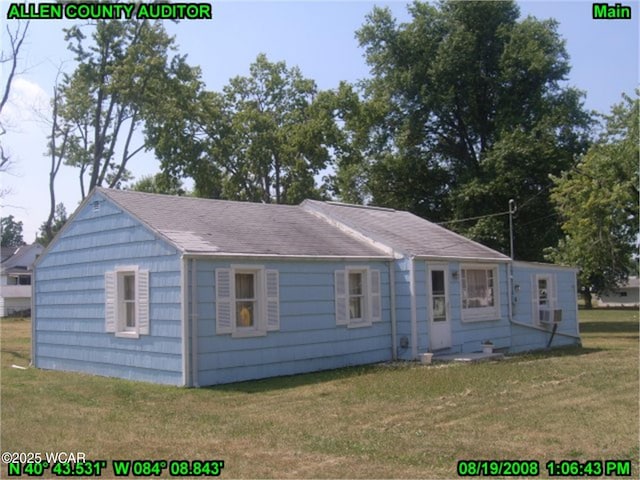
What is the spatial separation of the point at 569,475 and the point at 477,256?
12.4 meters

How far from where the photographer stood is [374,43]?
35.9m

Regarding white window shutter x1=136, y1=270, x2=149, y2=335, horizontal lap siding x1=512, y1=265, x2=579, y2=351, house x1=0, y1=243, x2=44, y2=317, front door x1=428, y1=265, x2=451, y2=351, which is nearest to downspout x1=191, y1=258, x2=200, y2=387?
white window shutter x1=136, y1=270, x2=149, y2=335

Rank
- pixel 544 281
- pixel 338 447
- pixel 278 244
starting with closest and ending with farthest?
pixel 338 447, pixel 278 244, pixel 544 281

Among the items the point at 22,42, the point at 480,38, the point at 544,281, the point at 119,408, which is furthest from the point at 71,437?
the point at 480,38

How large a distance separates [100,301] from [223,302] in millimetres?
3341

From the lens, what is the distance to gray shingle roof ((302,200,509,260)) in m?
17.9

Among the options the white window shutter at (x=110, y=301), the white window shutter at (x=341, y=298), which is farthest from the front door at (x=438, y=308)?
the white window shutter at (x=110, y=301)

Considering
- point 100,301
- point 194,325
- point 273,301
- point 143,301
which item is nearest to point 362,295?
point 273,301

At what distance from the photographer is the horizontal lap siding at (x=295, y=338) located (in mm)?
13508

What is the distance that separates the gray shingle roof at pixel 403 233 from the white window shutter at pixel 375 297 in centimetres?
94

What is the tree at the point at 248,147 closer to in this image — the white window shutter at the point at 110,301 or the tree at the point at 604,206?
the tree at the point at 604,206

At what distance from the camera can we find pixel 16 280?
5856 centimetres

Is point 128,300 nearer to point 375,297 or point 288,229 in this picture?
point 288,229

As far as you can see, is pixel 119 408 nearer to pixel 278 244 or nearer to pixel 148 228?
pixel 148 228
